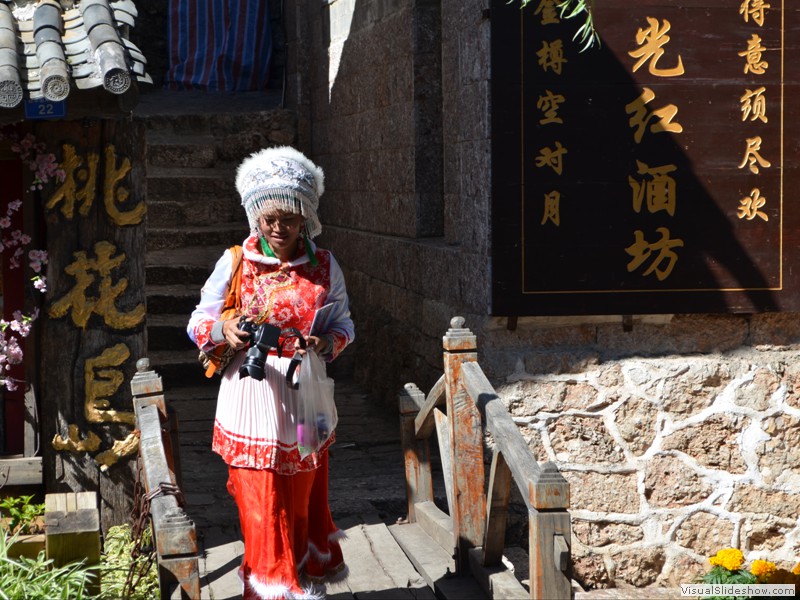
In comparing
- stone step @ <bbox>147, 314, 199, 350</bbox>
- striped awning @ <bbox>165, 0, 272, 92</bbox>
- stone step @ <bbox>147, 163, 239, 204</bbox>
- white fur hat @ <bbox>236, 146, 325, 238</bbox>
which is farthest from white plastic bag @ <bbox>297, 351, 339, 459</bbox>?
striped awning @ <bbox>165, 0, 272, 92</bbox>

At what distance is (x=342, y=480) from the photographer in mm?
6230

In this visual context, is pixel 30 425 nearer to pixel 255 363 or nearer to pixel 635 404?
pixel 255 363

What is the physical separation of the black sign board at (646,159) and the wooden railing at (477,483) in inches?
33.3

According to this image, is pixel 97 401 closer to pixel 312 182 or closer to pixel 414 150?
pixel 312 182

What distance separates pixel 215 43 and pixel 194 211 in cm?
332

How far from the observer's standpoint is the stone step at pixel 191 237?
9.57 m

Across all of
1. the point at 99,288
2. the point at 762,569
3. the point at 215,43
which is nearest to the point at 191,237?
the point at 215,43

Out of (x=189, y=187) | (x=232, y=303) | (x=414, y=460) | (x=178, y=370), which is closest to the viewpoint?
(x=232, y=303)

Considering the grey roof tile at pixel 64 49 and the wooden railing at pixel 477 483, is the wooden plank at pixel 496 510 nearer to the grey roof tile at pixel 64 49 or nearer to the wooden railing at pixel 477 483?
the wooden railing at pixel 477 483

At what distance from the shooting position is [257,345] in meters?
3.78

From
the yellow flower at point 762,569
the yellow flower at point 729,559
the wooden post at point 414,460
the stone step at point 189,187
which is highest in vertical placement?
the stone step at point 189,187

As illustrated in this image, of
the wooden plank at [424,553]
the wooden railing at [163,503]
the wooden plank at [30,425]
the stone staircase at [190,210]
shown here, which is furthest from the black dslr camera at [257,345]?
the stone staircase at [190,210]

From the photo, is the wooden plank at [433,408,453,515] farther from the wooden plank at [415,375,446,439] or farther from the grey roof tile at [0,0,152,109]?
the grey roof tile at [0,0,152,109]

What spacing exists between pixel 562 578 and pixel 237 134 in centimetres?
761
